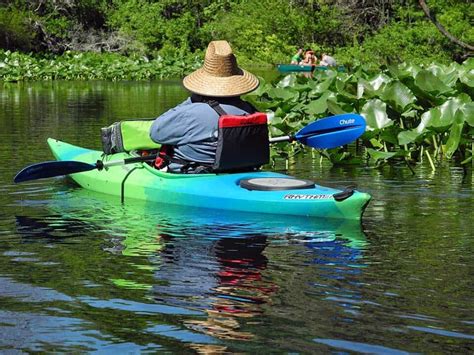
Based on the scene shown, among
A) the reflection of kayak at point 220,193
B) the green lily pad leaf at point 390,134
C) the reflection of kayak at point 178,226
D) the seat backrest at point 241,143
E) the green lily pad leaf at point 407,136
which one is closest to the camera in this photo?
the reflection of kayak at point 178,226

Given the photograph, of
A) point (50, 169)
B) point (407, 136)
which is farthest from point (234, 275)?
point (407, 136)

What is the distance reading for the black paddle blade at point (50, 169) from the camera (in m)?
8.00

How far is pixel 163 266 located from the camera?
5.70 meters

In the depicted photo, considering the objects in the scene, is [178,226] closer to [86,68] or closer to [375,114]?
[375,114]

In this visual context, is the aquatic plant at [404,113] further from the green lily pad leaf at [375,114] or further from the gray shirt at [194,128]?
the gray shirt at [194,128]

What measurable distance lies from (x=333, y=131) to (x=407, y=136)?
3.73 feet

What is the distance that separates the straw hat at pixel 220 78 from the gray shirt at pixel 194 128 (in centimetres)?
9

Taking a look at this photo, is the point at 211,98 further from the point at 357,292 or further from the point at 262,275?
the point at 357,292

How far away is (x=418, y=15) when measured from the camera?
119 feet

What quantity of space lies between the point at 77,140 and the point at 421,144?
4.30 metres

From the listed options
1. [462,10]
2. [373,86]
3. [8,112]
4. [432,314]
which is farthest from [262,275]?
[462,10]

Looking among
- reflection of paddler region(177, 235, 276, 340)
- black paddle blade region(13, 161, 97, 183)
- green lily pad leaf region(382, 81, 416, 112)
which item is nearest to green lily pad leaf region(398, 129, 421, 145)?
green lily pad leaf region(382, 81, 416, 112)

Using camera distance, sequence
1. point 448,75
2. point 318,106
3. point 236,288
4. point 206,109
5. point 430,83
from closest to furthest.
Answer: point 236,288 < point 206,109 < point 430,83 < point 448,75 < point 318,106

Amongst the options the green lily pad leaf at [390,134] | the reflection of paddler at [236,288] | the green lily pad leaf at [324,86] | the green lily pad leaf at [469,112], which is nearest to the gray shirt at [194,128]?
the reflection of paddler at [236,288]
